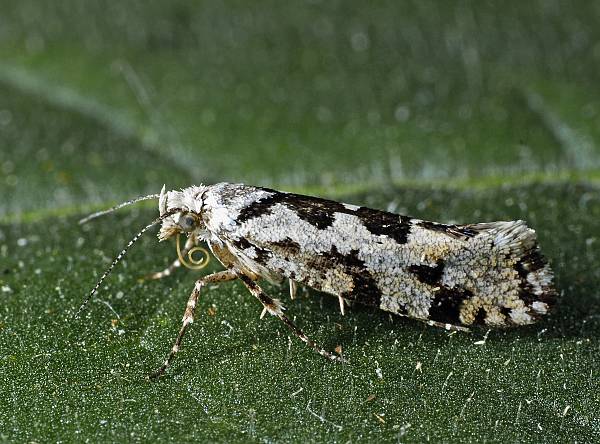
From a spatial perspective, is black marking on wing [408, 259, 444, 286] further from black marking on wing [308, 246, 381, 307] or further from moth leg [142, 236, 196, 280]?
moth leg [142, 236, 196, 280]

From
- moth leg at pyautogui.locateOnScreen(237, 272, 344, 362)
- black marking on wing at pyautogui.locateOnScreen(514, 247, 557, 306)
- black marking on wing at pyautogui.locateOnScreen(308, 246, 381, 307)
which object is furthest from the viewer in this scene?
black marking on wing at pyautogui.locateOnScreen(308, 246, 381, 307)

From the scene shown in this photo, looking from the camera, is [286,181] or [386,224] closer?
[386,224]

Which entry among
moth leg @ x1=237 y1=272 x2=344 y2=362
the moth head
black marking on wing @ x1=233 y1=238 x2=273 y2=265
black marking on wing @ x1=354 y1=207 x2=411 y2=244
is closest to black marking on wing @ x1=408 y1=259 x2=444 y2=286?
black marking on wing @ x1=354 y1=207 x2=411 y2=244

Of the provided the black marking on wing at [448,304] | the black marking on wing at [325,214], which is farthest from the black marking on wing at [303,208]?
the black marking on wing at [448,304]

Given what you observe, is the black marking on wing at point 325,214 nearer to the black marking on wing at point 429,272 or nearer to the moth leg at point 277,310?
the black marking on wing at point 429,272

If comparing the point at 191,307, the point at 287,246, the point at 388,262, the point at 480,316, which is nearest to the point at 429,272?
the point at 388,262

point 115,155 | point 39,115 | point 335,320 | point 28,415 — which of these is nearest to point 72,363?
point 28,415

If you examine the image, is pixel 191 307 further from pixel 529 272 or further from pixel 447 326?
pixel 529 272
